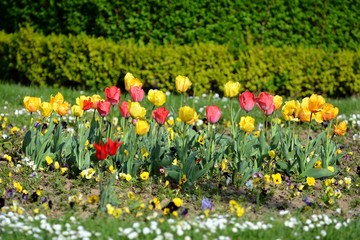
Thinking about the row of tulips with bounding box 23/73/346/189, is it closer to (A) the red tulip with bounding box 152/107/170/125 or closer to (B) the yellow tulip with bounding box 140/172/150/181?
(A) the red tulip with bounding box 152/107/170/125

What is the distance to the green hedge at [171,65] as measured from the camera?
11141mm

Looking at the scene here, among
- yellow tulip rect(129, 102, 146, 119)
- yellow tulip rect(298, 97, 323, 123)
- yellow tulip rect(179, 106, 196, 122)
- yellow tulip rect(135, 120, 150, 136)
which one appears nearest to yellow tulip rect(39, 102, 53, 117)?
yellow tulip rect(129, 102, 146, 119)

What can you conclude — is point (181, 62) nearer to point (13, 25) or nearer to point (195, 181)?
point (13, 25)

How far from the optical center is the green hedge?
11.1m

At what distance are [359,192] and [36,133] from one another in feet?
8.49

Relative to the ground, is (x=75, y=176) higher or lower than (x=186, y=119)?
lower

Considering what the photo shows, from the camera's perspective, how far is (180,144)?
21.2 feet

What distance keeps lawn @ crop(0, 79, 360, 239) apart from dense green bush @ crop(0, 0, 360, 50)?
4417 mm

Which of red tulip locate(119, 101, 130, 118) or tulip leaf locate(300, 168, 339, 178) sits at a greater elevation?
red tulip locate(119, 101, 130, 118)

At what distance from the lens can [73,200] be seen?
5.56m

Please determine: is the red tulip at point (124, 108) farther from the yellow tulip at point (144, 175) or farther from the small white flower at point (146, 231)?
the small white flower at point (146, 231)

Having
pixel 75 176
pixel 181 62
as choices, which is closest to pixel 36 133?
pixel 75 176

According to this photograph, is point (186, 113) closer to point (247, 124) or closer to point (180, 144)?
point (247, 124)

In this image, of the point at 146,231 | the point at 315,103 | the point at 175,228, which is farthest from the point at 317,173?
the point at 146,231
